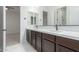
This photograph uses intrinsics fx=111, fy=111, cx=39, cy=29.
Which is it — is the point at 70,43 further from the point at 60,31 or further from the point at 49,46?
the point at 60,31

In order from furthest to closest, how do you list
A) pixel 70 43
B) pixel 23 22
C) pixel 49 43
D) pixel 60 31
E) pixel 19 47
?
pixel 23 22 < pixel 19 47 < pixel 60 31 < pixel 49 43 < pixel 70 43

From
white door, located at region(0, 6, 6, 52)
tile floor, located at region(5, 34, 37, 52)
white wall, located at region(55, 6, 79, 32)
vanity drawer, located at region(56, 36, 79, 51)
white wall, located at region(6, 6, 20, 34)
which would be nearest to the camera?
vanity drawer, located at region(56, 36, 79, 51)

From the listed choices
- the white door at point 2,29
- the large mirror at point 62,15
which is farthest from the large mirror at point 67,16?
the white door at point 2,29

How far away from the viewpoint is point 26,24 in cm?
628

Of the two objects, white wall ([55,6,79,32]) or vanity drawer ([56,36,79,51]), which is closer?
vanity drawer ([56,36,79,51])

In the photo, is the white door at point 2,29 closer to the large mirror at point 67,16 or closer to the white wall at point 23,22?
the large mirror at point 67,16

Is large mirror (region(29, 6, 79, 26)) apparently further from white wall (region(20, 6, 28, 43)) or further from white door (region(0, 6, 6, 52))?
white wall (region(20, 6, 28, 43))

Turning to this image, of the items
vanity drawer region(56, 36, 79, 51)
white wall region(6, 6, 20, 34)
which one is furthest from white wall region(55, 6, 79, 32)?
white wall region(6, 6, 20, 34)

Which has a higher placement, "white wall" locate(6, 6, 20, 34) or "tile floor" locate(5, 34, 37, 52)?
"white wall" locate(6, 6, 20, 34)

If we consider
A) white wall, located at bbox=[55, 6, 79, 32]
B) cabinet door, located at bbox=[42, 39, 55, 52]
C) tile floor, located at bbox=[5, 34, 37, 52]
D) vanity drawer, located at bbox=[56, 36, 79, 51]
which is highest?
white wall, located at bbox=[55, 6, 79, 32]

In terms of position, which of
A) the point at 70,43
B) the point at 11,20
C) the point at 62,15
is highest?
the point at 11,20

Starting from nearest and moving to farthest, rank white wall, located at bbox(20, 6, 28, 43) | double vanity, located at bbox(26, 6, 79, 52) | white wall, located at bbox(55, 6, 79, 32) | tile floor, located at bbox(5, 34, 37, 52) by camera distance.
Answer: double vanity, located at bbox(26, 6, 79, 52) < white wall, located at bbox(55, 6, 79, 32) < tile floor, located at bbox(5, 34, 37, 52) < white wall, located at bbox(20, 6, 28, 43)

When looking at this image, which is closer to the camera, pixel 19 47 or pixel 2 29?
pixel 2 29

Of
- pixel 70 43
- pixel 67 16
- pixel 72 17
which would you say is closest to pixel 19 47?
pixel 67 16
